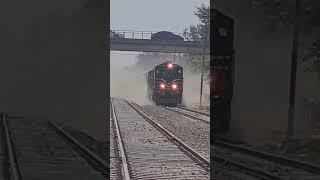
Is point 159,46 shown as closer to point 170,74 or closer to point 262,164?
point 262,164

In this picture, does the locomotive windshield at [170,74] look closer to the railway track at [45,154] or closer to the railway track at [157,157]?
the railway track at [157,157]

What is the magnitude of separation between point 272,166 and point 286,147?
0.39m

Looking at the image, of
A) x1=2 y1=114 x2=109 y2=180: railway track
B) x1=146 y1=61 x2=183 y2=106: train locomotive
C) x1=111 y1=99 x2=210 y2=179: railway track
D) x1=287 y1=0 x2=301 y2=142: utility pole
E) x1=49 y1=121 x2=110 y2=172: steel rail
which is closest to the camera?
x1=2 y1=114 x2=109 y2=180: railway track

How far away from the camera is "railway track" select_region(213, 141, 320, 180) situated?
555 centimetres

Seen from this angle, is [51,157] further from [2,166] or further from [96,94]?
[96,94]

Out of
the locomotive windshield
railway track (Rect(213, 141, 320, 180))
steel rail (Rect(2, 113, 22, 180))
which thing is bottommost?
railway track (Rect(213, 141, 320, 180))

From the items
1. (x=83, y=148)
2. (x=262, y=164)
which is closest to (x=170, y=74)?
(x=262, y=164)

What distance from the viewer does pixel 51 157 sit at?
5.91 m

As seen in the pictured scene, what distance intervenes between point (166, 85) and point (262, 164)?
1557 cm

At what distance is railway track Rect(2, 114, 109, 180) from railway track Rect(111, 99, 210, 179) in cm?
61

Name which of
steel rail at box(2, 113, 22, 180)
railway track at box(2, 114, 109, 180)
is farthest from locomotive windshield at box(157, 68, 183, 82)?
railway track at box(2, 114, 109, 180)

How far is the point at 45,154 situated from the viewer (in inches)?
238

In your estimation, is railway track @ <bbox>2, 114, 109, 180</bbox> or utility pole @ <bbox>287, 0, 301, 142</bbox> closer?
railway track @ <bbox>2, 114, 109, 180</bbox>

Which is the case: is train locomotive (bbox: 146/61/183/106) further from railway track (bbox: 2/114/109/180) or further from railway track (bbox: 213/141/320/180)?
railway track (bbox: 2/114/109/180)
